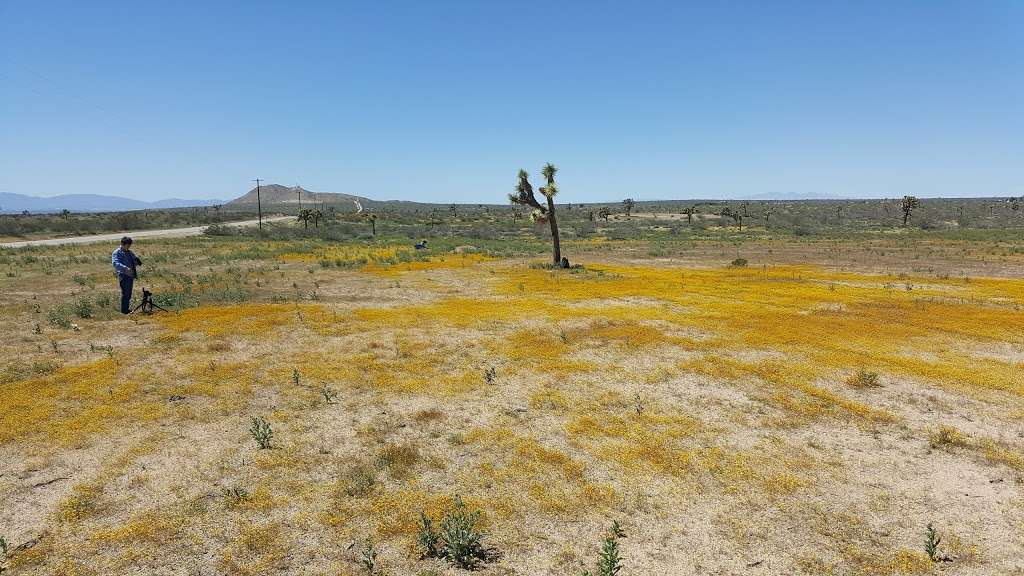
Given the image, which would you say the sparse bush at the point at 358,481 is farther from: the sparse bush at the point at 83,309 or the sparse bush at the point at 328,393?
the sparse bush at the point at 83,309

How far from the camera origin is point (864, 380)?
1071cm

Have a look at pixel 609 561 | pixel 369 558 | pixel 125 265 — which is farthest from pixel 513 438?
pixel 125 265

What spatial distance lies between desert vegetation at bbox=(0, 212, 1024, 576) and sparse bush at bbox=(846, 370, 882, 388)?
0.08 m

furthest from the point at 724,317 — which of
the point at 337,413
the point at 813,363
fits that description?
the point at 337,413

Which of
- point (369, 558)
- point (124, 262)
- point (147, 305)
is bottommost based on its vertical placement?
point (369, 558)

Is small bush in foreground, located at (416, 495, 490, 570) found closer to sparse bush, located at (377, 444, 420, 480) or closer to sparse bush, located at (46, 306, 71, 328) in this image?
sparse bush, located at (377, 444, 420, 480)

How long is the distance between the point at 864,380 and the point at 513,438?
8.20 metres

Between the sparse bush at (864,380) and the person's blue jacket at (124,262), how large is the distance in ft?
71.7

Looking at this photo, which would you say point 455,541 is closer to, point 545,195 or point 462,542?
point 462,542

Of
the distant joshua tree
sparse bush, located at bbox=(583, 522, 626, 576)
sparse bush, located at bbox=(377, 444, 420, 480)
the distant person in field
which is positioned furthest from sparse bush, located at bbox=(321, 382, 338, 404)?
the distant joshua tree

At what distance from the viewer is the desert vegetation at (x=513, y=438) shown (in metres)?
5.61

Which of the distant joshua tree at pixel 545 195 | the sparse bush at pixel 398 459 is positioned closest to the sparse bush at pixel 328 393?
the sparse bush at pixel 398 459

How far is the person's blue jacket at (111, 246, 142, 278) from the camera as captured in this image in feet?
54.9

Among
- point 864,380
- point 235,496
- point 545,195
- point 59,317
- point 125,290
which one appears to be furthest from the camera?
point 545,195
